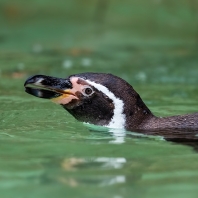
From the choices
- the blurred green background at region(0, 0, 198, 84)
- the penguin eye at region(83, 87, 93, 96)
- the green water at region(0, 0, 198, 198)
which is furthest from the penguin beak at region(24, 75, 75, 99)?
A: the blurred green background at region(0, 0, 198, 84)

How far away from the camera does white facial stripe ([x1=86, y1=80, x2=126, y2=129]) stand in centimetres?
633

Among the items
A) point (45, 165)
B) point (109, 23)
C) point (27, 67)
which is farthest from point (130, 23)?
point (45, 165)

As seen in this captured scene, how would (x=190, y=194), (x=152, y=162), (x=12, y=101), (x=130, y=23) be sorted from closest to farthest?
(x=190, y=194), (x=152, y=162), (x=12, y=101), (x=130, y=23)

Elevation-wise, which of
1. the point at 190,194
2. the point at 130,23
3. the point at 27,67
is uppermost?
the point at 130,23

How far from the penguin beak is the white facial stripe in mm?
206

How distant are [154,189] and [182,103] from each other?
4.05 meters

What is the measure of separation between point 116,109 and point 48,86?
0.60 m

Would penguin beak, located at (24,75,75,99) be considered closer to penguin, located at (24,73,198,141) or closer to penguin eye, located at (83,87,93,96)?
penguin, located at (24,73,198,141)

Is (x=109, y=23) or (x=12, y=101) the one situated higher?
(x=109, y=23)

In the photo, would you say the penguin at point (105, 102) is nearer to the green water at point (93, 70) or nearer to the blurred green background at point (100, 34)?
the green water at point (93, 70)

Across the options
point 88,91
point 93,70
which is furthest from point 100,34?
point 88,91

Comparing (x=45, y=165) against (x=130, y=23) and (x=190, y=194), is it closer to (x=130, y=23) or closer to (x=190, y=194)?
(x=190, y=194)

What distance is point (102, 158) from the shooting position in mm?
5312

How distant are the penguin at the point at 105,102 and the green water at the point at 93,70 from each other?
0.14 meters
